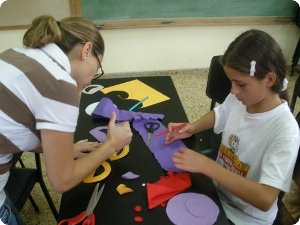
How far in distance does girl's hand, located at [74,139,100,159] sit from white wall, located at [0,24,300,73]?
2.14 metres

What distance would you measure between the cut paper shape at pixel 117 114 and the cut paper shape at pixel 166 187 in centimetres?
36

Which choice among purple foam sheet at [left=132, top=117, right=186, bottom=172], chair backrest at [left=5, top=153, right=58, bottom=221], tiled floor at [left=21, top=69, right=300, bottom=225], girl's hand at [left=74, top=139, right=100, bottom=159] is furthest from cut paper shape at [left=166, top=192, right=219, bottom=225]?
tiled floor at [left=21, top=69, right=300, bottom=225]

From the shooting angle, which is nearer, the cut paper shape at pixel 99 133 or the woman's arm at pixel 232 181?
the woman's arm at pixel 232 181

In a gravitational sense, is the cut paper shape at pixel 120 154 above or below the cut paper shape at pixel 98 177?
above

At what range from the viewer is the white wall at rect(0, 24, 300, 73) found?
307 centimetres

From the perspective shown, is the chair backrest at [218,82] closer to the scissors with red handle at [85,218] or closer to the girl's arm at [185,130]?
the girl's arm at [185,130]

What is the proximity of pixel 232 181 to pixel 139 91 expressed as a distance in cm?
71

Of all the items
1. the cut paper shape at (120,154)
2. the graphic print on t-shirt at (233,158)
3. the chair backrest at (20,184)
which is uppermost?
the cut paper shape at (120,154)

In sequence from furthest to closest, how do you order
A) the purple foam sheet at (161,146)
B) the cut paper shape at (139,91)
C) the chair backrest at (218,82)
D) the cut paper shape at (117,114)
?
the chair backrest at (218,82) < the cut paper shape at (139,91) < the cut paper shape at (117,114) < the purple foam sheet at (161,146)

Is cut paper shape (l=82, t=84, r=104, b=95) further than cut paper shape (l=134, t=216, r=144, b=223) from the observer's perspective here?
Yes

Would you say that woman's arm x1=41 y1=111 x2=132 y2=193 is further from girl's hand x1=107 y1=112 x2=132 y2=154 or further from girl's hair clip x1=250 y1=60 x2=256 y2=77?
girl's hair clip x1=250 y1=60 x2=256 y2=77

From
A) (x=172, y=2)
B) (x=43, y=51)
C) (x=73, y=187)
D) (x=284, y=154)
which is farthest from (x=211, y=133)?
(x=172, y=2)

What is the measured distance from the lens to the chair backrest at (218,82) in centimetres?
150

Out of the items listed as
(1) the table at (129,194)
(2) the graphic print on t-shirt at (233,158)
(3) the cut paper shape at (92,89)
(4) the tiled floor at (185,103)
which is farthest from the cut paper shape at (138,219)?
(4) the tiled floor at (185,103)
